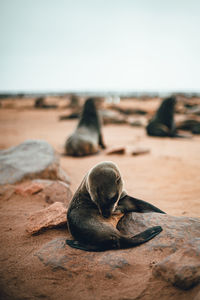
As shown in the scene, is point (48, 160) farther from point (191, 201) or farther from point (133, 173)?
point (191, 201)

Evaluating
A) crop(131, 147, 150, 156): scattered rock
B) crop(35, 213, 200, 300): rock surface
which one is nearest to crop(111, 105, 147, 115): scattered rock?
crop(131, 147, 150, 156): scattered rock

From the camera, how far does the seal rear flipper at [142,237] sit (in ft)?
8.28

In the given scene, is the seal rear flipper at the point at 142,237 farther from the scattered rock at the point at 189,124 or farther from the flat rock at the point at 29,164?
the scattered rock at the point at 189,124

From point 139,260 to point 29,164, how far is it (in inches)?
145

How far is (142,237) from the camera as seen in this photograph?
8.52 ft

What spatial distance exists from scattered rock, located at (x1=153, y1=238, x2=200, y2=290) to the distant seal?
10280mm

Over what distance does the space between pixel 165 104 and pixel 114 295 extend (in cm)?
1205

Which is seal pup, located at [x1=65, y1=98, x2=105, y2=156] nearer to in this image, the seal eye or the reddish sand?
the reddish sand

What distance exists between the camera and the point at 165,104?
12703 millimetres

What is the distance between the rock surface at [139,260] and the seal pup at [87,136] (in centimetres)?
550

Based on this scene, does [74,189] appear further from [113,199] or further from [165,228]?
[165,228]

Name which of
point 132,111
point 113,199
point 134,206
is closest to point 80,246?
point 113,199

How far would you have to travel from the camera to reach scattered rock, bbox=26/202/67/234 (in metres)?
2.98

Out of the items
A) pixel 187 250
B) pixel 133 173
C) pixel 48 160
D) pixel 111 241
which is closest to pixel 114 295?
pixel 111 241
